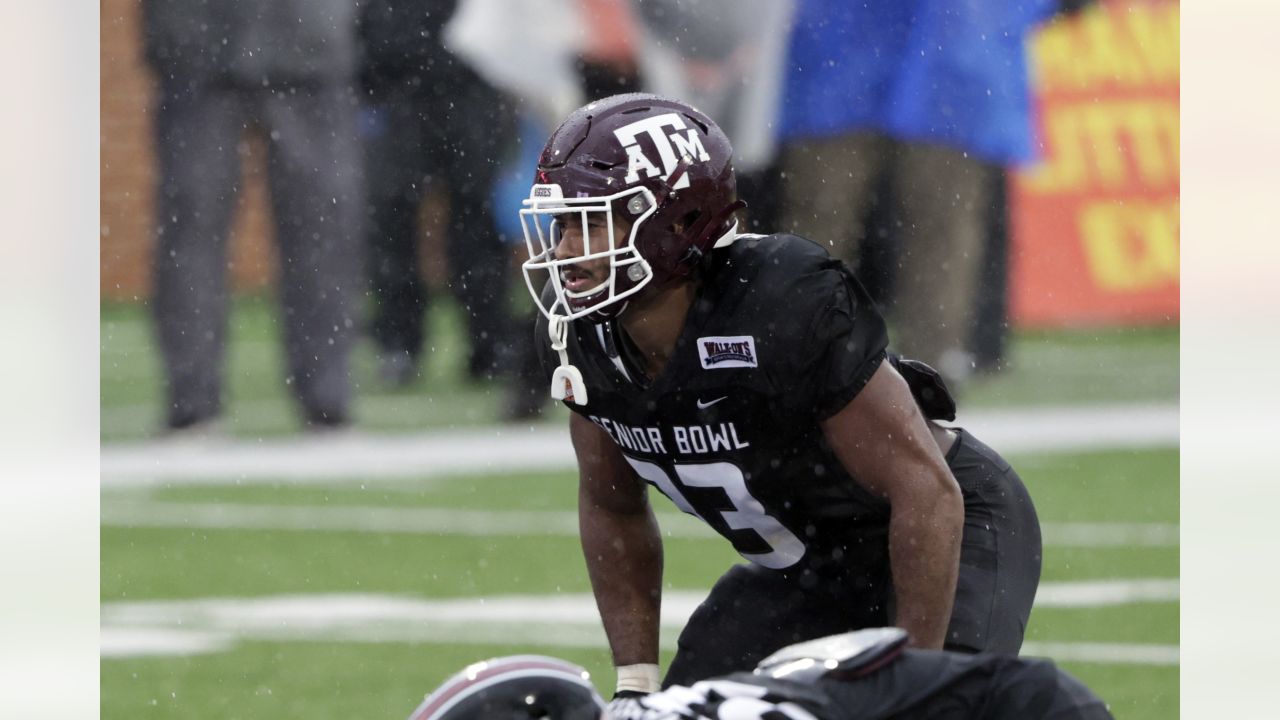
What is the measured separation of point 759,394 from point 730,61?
7235mm

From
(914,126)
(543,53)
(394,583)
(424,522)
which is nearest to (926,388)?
(394,583)

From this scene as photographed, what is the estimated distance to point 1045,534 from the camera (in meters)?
7.24

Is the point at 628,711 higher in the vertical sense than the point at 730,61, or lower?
lower

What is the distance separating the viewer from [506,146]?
37.0ft

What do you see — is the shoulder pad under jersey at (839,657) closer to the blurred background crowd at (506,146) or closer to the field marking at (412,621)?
the field marking at (412,621)

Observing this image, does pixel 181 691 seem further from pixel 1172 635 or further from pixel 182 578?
pixel 1172 635

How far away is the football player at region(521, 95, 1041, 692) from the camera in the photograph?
3195 millimetres

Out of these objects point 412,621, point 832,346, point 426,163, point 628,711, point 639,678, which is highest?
point 832,346

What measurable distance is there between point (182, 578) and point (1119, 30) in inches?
300

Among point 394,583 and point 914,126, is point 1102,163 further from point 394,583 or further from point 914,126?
point 394,583

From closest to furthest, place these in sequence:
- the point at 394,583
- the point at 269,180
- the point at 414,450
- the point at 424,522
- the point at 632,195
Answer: the point at 632,195
the point at 394,583
the point at 424,522
the point at 414,450
the point at 269,180

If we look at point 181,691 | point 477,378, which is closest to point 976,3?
point 477,378

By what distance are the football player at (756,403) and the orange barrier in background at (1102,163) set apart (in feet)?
28.4

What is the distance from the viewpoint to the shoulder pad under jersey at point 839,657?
2.57 metres
